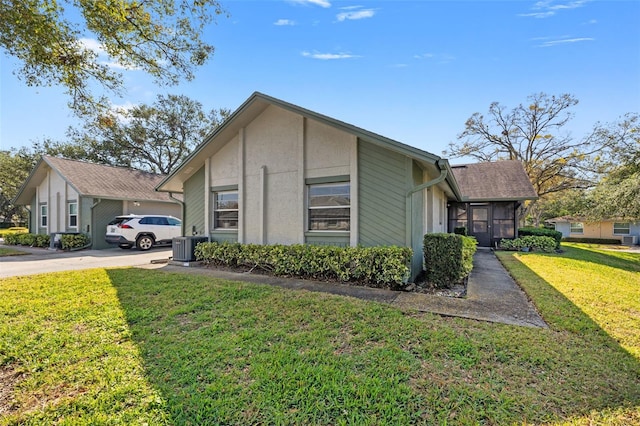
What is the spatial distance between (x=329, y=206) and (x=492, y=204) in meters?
11.2

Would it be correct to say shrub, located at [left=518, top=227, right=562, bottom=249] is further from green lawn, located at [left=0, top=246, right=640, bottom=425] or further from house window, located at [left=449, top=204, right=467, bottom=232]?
green lawn, located at [left=0, top=246, right=640, bottom=425]

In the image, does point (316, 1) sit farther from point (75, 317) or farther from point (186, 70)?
point (75, 317)

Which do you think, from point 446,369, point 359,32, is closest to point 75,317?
point 446,369

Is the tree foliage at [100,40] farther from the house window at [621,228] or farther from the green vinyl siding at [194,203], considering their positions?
the house window at [621,228]

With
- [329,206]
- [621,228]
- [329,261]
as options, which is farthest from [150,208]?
[621,228]

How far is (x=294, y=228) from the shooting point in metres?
8.35

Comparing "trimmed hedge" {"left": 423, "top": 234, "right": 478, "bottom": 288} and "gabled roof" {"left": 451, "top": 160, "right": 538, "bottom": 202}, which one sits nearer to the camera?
"trimmed hedge" {"left": 423, "top": 234, "right": 478, "bottom": 288}

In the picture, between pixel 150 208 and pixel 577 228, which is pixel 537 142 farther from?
pixel 150 208

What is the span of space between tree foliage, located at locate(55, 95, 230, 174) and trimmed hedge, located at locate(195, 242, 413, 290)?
873 inches

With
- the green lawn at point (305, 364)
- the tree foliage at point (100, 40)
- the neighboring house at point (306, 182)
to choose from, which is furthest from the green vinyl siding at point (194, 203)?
the green lawn at point (305, 364)

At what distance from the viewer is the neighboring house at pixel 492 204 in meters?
14.6

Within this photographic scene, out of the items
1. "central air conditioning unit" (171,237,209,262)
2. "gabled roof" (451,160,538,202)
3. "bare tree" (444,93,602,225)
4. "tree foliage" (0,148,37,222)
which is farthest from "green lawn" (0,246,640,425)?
"tree foliage" (0,148,37,222)

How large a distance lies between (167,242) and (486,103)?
27246 millimetres

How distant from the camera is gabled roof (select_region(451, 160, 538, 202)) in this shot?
47.4 feet
